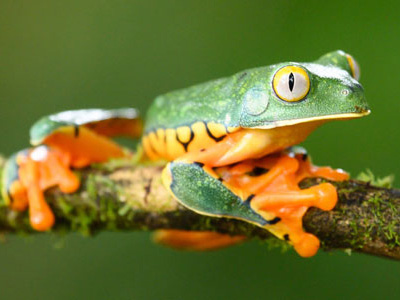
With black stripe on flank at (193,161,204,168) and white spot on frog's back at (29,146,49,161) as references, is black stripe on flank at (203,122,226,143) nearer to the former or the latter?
black stripe on flank at (193,161,204,168)

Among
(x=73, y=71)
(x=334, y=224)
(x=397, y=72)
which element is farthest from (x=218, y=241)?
(x=73, y=71)

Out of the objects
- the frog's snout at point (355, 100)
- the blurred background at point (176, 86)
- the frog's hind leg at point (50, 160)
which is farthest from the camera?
the blurred background at point (176, 86)

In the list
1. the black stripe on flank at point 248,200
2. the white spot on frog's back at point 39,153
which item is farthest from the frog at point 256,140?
the white spot on frog's back at point 39,153

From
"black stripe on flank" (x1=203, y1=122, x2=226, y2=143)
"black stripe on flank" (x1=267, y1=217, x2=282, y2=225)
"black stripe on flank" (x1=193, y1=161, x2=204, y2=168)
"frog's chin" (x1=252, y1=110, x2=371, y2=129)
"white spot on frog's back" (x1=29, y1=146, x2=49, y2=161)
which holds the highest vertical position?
"frog's chin" (x1=252, y1=110, x2=371, y2=129)

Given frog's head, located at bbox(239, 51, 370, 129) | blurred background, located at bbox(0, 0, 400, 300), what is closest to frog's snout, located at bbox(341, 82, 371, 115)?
frog's head, located at bbox(239, 51, 370, 129)

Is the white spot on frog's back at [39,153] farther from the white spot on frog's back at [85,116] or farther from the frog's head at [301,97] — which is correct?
the frog's head at [301,97]
